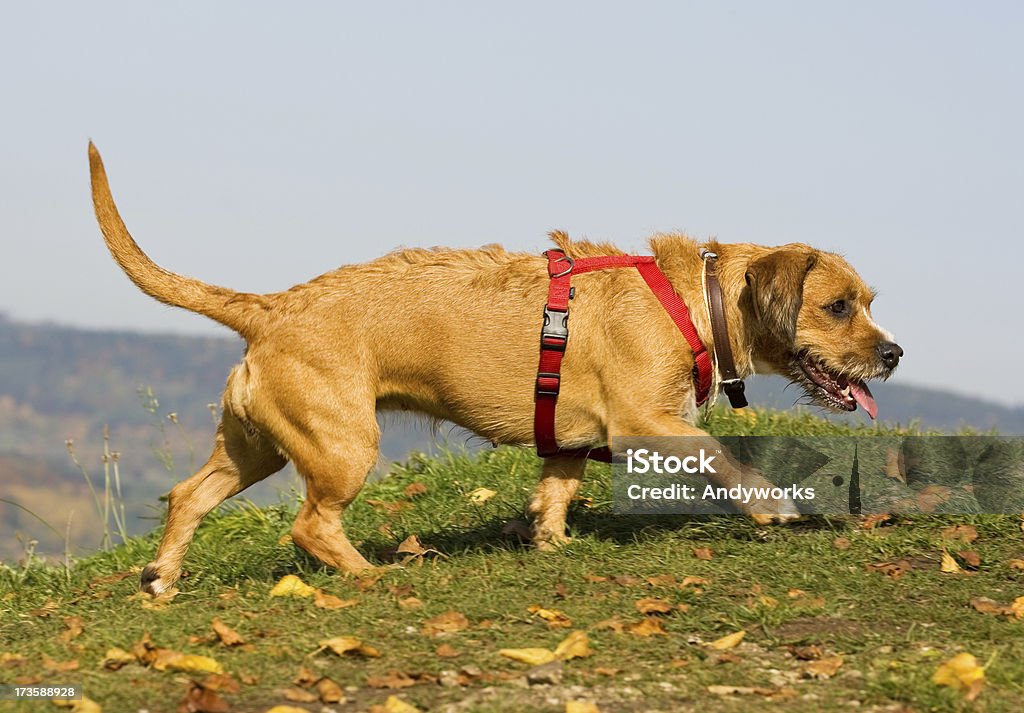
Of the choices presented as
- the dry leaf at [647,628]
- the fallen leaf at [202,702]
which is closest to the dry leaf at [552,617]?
the dry leaf at [647,628]

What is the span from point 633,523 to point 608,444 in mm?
761

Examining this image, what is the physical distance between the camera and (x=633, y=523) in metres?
6.85

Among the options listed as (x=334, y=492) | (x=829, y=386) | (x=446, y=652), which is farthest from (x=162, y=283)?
(x=829, y=386)

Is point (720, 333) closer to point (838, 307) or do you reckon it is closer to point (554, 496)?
point (838, 307)

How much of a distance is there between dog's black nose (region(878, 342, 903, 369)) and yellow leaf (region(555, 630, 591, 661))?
8.93 ft

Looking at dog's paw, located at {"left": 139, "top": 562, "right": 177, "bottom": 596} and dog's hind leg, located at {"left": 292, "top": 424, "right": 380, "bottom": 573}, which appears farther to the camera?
dog's paw, located at {"left": 139, "top": 562, "right": 177, "bottom": 596}

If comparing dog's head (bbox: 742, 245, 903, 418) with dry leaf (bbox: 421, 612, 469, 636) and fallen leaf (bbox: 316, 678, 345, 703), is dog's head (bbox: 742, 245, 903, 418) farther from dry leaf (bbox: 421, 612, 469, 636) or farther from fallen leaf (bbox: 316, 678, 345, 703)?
fallen leaf (bbox: 316, 678, 345, 703)

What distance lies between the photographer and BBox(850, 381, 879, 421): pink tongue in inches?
259

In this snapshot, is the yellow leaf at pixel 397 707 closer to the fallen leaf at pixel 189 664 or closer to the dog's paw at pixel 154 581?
the fallen leaf at pixel 189 664

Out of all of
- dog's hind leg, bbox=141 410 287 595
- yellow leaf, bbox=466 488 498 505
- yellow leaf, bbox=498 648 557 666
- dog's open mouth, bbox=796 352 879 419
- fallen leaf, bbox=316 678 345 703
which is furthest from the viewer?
yellow leaf, bbox=466 488 498 505

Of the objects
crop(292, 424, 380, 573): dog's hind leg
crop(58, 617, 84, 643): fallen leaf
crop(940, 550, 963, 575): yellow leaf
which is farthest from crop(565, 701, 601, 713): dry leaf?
crop(940, 550, 963, 575): yellow leaf

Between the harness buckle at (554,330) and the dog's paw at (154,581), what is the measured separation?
2.33 metres

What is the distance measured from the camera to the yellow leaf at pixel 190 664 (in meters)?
4.36

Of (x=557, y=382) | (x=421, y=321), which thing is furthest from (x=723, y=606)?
(x=421, y=321)
